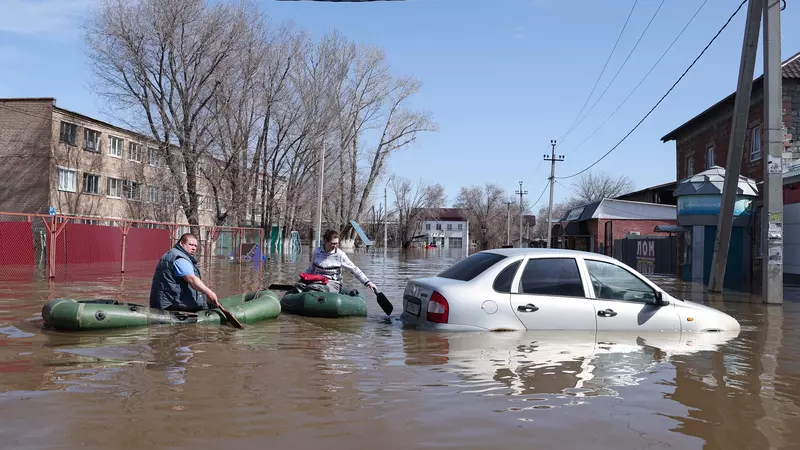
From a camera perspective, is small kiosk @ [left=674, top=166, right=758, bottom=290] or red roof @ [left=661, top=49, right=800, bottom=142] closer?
small kiosk @ [left=674, top=166, right=758, bottom=290]

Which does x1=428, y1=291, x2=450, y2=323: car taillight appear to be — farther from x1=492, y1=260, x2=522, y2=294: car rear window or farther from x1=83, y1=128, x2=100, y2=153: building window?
x1=83, y1=128, x2=100, y2=153: building window

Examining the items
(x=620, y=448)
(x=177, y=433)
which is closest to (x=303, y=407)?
(x=177, y=433)

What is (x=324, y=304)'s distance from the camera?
984cm

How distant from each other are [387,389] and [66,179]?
1569 inches

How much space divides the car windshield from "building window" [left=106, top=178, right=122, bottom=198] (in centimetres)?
3982

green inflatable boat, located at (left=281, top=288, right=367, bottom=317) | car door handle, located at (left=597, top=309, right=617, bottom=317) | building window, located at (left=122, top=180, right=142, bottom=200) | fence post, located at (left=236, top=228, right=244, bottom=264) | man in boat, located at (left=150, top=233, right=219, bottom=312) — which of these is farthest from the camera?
building window, located at (left=122, top=180, right=142, bottom=200)

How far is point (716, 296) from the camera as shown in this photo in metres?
15.8

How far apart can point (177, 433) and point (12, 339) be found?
4.45m

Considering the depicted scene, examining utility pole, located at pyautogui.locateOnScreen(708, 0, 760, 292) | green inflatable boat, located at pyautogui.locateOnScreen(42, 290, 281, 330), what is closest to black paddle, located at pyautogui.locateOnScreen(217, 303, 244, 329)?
green inflatable boat, located at pyautogui.locateOnScreen(42, 290, 281, 330)

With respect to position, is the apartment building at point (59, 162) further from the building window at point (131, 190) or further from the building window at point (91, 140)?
the building window at point (131, 190)

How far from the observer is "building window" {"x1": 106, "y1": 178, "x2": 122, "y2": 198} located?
1711 inches

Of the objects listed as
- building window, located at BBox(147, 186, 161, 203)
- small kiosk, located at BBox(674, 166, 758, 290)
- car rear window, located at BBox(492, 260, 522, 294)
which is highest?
building window, located at BBox(147, 186, 161, 203)

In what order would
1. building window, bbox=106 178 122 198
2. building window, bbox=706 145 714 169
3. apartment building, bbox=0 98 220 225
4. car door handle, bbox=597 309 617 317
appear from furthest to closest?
building window, bbox=106 178 122 198 → apartment building, bbox=0 98 220 225 → building window, bbox=706 145 714 169 → car door handle, bbox=597 309 617 317

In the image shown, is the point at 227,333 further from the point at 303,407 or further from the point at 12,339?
the point at 303,407
